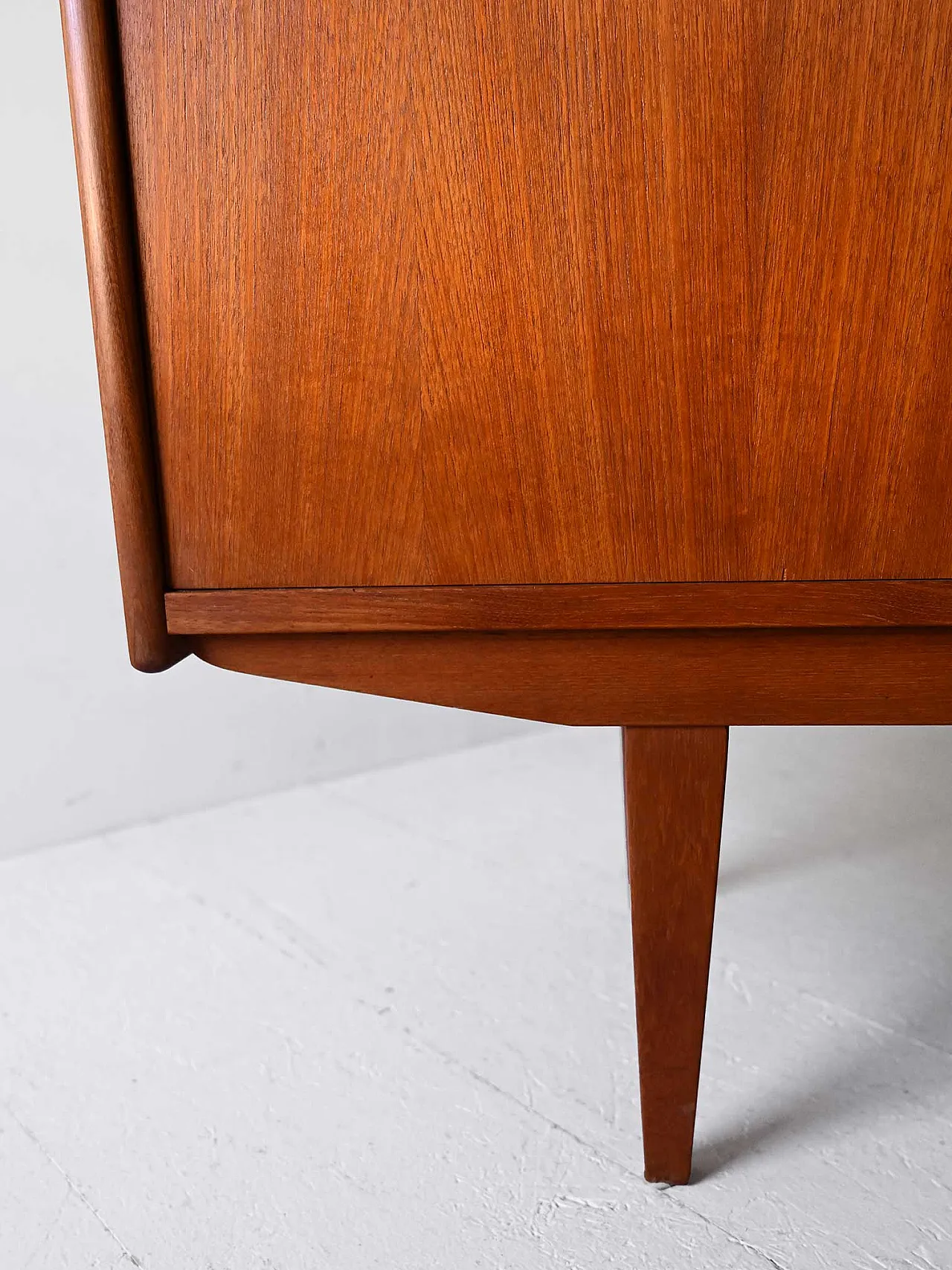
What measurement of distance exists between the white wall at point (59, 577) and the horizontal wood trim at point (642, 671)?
33.5 inches

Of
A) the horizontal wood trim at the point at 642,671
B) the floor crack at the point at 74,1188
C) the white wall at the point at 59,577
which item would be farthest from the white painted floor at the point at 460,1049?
the horizontal wood trim at the point at 642,671

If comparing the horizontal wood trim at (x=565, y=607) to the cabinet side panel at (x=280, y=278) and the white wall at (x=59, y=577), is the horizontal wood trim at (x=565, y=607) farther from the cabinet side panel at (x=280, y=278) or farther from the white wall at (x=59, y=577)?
the white wall at (x=59, y=577)

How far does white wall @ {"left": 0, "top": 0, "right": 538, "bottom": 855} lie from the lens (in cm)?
130

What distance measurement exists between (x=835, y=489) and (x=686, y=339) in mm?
96

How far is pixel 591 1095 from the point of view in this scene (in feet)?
2.52

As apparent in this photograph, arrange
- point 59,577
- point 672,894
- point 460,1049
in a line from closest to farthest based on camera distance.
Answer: point 672,894 → point 460,1049 → point 59,577

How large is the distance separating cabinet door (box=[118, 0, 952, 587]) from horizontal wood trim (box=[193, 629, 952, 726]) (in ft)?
0.13

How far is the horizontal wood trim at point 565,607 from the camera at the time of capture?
538mm

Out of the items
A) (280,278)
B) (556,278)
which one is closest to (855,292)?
(556,278)

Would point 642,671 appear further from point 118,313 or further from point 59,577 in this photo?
point 59,577

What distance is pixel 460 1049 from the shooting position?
0.83 meters

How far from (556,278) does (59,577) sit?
1014 millimetres

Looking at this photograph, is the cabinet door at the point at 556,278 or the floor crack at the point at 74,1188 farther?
the floor crack at the point at 74,1188

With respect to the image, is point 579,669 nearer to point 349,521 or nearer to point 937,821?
point 349,521
